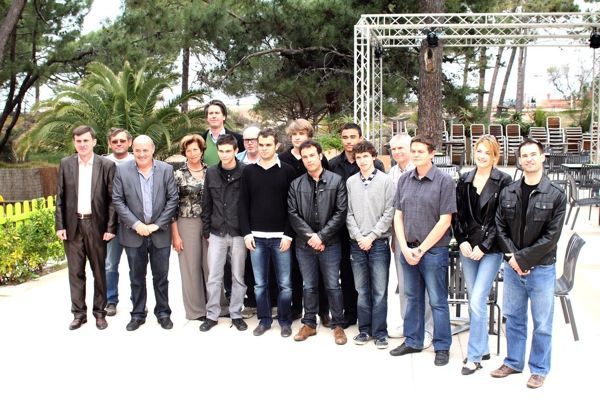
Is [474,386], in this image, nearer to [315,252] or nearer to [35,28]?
[315,252]

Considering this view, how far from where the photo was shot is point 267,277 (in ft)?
19.4

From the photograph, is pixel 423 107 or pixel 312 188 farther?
pixel 423 107

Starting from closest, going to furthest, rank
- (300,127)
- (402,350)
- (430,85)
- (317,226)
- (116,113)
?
(402,350) → (317,226) → (300,127) → (116,113) → (430,85)

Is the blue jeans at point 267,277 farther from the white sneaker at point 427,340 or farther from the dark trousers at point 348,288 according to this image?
the white sneaker at point 427,340

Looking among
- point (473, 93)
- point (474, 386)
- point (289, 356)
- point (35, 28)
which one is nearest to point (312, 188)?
point (289, 356)

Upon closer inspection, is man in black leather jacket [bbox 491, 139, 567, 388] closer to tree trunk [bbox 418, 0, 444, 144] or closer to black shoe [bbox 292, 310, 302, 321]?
black shoe [bbox 292, 310, 302, 321]

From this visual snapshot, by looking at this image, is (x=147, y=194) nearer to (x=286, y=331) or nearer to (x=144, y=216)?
(x=144, y=216)

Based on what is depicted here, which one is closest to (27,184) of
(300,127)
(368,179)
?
(300,127)

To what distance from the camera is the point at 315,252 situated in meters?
5.63

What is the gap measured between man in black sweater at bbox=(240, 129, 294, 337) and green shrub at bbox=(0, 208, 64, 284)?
310 centimetres

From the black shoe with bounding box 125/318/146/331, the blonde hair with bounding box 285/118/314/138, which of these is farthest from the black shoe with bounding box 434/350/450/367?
the black shoe with bounding box 125/318/146/331

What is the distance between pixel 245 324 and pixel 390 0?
15.6m

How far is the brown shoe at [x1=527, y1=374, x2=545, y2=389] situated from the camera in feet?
15.0

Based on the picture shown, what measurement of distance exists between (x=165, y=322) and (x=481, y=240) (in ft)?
8.72
